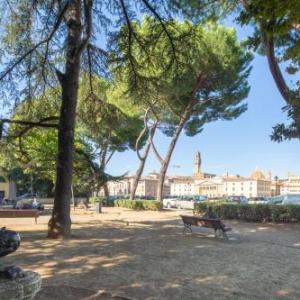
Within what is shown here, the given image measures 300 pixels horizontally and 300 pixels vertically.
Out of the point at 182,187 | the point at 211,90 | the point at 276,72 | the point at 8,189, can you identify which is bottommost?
the point at 8,189

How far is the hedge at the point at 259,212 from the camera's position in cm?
1723

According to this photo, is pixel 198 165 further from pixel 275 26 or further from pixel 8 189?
pixel 275 26

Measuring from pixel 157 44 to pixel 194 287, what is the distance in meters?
6.47

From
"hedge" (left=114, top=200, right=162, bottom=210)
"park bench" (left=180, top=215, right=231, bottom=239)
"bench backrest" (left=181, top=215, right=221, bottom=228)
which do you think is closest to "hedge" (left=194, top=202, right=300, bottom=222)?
"park bench" (left=180, top=215, right=231, bottom=239)

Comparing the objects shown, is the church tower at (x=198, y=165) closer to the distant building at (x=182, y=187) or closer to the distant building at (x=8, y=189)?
the distant building at (x=182, y=187)

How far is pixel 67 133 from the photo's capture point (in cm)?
1104

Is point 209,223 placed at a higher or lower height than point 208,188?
lower

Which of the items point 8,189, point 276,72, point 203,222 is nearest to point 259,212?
point 203,222

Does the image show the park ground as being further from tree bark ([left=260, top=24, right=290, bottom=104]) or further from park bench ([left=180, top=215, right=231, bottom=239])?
tree bark ([left=260, top=24, right=290, bottom=104])

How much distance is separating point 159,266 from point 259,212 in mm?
11510

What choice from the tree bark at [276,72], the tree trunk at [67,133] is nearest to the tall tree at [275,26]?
the tree bark at [276,72]

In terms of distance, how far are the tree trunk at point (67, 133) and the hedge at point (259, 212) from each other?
9613mm

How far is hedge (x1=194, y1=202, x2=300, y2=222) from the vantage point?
17.2m

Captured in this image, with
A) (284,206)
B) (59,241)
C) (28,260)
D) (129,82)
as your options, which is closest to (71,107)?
(129,82)
